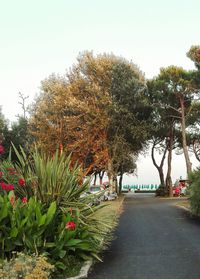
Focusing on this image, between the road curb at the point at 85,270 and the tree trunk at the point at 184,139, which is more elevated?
the tree trunk at the point at 184,139

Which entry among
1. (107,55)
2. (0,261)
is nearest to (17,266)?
(0,261)

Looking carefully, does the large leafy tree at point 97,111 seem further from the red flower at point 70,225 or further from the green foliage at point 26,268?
the green foliage at point 26,268

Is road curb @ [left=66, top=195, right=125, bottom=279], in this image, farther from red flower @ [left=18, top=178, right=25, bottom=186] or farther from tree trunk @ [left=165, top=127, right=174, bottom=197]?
tree trunk @ [left=165, top=127, right=174, bottom=197]

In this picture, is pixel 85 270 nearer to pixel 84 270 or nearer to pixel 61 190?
pixel 84 270

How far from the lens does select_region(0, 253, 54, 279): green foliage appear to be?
6.70 metres

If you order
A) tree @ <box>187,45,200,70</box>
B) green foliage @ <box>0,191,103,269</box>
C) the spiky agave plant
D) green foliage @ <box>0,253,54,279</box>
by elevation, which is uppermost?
tree @ <box>187,45,200,70</box>

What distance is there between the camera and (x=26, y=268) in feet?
22.8

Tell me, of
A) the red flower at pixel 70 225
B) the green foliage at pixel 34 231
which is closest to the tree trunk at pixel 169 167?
the green foliage at pixel 34 231

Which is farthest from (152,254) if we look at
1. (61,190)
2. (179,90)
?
(179,90)

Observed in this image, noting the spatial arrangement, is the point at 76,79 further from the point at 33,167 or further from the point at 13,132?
the point at 33,167

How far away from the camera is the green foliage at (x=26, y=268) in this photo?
6695 millimetres

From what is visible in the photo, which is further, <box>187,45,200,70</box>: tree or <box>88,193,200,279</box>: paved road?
<box>187,45,200,70</box>: tree

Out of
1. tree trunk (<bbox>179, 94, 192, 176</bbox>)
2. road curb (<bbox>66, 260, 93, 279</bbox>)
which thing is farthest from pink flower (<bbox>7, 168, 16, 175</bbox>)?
tree trunk (<bbox>179, 94, 192, 176</bbox>)

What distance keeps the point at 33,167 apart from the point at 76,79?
3160 cm
